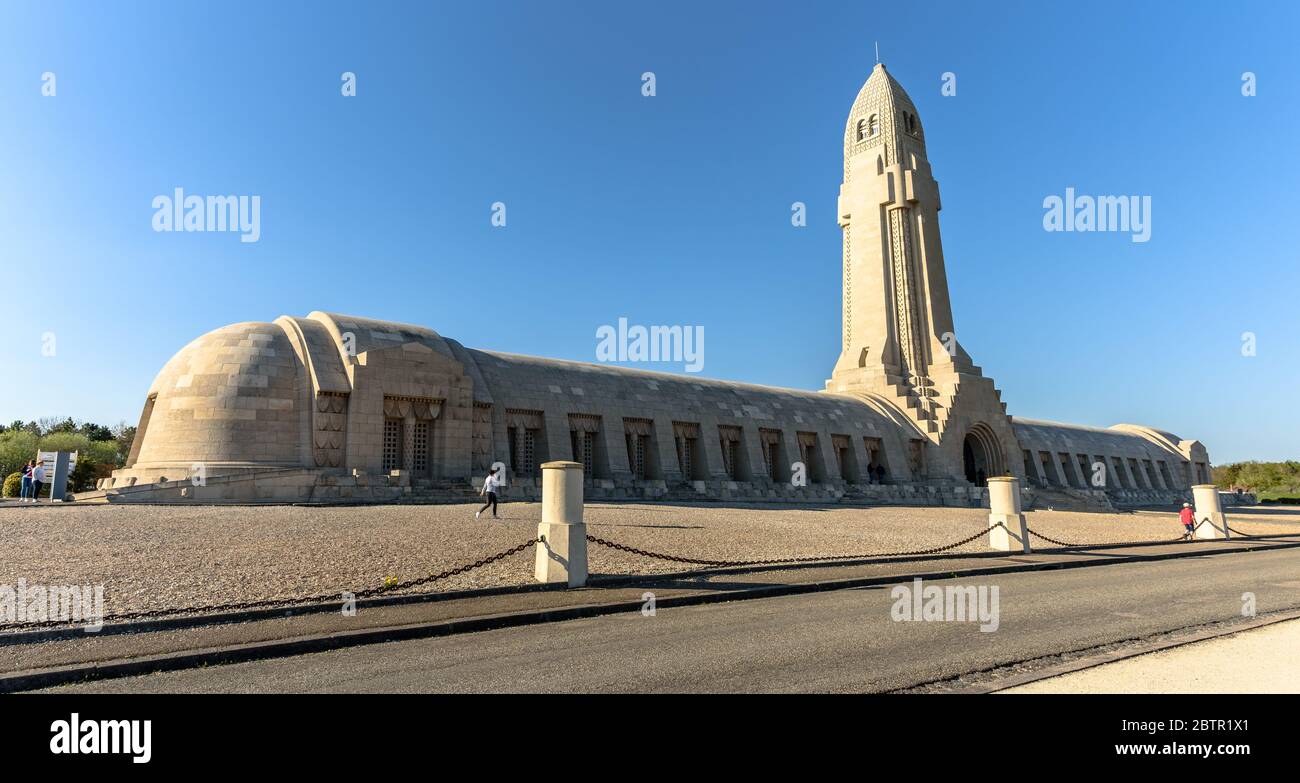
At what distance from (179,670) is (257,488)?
16.7 m

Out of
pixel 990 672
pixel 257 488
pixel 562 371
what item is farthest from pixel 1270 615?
pixel 562 371

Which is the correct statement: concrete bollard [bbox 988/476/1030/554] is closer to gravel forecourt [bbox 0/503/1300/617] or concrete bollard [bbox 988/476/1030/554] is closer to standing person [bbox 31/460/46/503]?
gravel forecourt [bbox 0/503/1300/617]

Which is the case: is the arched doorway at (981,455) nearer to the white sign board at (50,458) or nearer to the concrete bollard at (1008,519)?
the concrete bollard at (1008,519)

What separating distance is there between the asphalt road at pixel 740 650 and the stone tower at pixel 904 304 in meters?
35.9

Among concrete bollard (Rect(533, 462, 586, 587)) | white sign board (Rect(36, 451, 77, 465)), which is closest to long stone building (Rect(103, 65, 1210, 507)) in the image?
white sign board (Rect(36, 451, 77, 465))

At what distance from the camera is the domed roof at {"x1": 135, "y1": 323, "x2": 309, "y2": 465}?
75.3 feet

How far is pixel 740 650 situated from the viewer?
706 cm

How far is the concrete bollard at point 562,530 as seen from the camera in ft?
35.3

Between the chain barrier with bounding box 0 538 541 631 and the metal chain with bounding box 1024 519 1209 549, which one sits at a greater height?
the chain barrier with bounding box 0 538 541 631

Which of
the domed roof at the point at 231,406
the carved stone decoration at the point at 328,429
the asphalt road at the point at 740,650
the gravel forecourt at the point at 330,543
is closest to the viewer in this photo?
the asphalt road at the point at 740,650

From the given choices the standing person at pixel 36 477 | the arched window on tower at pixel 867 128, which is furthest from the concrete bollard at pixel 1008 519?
the arched window on tower at pixel 867 128

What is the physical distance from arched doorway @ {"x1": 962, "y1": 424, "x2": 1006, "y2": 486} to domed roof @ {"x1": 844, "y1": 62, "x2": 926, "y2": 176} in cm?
1871
